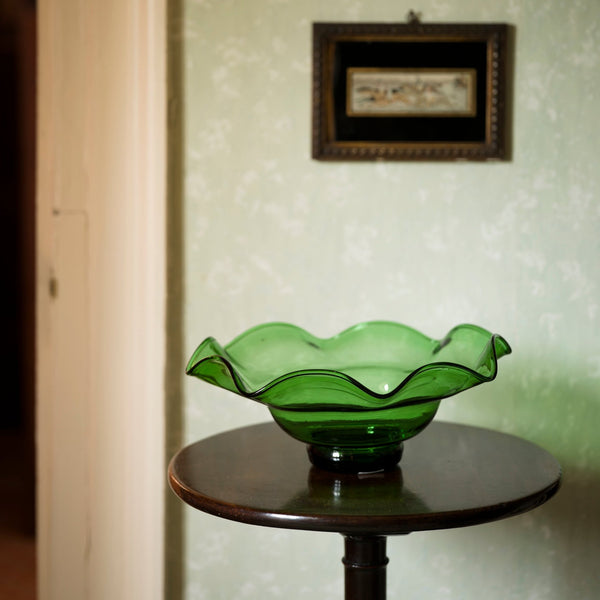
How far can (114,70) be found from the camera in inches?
69.0

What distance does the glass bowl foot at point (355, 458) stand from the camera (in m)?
1.22

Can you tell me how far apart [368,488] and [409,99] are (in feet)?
3.02

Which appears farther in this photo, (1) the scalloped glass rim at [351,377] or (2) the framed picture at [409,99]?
(2) the framed picture at [409,99]

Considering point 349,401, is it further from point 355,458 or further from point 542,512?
point 542,512

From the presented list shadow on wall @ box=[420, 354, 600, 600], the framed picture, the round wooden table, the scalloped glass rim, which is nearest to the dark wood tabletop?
the round wooden table

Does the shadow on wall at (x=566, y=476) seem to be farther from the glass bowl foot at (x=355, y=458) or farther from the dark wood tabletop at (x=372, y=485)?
the glass bowl foot at (x=355, y=458)

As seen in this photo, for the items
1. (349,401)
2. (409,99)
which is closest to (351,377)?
(349,401)

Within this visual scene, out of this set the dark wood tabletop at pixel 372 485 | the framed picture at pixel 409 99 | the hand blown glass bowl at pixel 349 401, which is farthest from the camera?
the framed picture at pixel 409 99

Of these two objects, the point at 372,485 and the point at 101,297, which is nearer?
the point at 372,485

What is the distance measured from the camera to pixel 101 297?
182 cm

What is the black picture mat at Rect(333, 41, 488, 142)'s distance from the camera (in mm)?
1714

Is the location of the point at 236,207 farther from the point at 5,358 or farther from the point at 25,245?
the point at 5,358

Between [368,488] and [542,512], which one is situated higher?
[368,488]

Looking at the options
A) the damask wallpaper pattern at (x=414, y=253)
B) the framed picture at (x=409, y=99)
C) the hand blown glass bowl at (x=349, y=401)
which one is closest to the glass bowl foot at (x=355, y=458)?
the hand blown glass bowl at (x=349, y=401)
